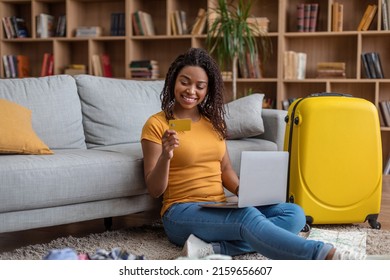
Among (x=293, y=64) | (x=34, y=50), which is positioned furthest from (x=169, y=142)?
(x=34, y=50)

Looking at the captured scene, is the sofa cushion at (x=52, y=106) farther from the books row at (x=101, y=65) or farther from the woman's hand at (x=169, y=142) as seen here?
the books row at (x=101, y=65)

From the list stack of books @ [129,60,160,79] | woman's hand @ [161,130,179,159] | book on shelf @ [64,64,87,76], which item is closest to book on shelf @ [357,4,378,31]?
stack of books @ [129,60,160,79]

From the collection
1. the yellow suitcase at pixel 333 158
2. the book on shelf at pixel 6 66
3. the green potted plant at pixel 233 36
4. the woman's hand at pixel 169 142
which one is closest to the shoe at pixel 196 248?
A: the woman's hand at pixel 169 142

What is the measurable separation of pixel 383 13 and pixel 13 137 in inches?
129

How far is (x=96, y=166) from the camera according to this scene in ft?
8.45

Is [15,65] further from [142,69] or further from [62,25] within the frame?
[142,69]

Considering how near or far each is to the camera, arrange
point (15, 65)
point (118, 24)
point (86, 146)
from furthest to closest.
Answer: point (15, 65)
point (118, 24)
point (86, 146)

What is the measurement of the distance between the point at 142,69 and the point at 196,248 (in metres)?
3.39

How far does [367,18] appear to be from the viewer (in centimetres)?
489

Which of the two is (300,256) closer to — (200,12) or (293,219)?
(293,219)

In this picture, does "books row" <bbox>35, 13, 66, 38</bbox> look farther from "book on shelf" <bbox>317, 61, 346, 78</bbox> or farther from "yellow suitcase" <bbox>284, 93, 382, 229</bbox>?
"yellow suitcase" <bbox>284, 93, 382, 229</bbox>

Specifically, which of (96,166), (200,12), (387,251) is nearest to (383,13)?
(200,12)

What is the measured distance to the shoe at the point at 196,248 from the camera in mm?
2232

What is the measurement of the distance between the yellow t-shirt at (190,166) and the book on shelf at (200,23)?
290cm
